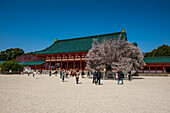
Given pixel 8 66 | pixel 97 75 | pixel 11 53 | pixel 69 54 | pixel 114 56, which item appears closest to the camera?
pixel 97 75

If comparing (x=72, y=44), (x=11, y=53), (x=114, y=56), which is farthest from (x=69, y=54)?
(x=11, y=53)

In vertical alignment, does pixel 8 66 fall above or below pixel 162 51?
below

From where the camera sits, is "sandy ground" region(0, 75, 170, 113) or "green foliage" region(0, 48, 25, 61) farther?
"green foliage" region(0, 48, 25, 61)

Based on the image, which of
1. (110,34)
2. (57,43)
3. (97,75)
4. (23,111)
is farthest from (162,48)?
(23,111)

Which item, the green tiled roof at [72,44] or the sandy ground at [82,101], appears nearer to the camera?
the sandy ground at [82,101]

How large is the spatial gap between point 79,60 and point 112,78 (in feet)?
64.2

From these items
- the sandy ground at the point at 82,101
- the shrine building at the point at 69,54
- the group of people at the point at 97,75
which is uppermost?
the shrine building at the point at 69,54

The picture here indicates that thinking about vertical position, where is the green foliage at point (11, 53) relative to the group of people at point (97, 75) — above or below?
above

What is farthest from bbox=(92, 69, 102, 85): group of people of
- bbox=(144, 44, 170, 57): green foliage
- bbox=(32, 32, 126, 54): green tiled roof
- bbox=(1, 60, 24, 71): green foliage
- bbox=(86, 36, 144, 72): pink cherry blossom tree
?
bbox=(144, 44, 170, 57): green foliage

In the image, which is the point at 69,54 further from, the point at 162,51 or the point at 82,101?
the point at 162,51

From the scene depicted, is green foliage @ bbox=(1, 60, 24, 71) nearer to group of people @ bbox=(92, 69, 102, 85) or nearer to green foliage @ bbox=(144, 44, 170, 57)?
group of people @ bbox=(92, 69, 102, 85)

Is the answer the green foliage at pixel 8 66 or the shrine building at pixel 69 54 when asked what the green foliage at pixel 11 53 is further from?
the green foliage at pixel 8 66

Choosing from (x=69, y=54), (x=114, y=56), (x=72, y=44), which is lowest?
(x=114, y=56)

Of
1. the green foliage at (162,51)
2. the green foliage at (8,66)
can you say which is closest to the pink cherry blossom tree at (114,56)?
the green foliage at (8,66)
